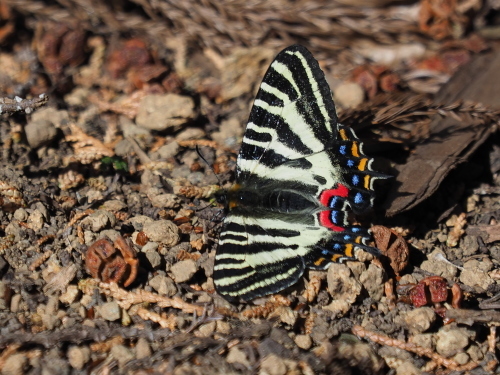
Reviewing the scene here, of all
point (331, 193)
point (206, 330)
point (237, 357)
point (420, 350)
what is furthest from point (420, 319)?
point (206, 330)

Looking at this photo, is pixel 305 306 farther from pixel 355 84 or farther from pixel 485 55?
pixel 485 55

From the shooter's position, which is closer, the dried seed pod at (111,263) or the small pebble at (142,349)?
the small pebble at (142,349)

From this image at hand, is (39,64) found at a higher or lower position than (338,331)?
higher

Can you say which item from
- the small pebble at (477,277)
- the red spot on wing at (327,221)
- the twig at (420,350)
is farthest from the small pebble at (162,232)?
the small pebble at (477,277)

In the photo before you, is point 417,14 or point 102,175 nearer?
point 102,175

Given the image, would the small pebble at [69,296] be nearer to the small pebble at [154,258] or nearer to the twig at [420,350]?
the small pebble at [154,258]

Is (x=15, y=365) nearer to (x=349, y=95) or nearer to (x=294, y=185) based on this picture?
(x=294, y=185)

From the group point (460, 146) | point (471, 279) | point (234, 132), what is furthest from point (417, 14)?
point (471, 279)
